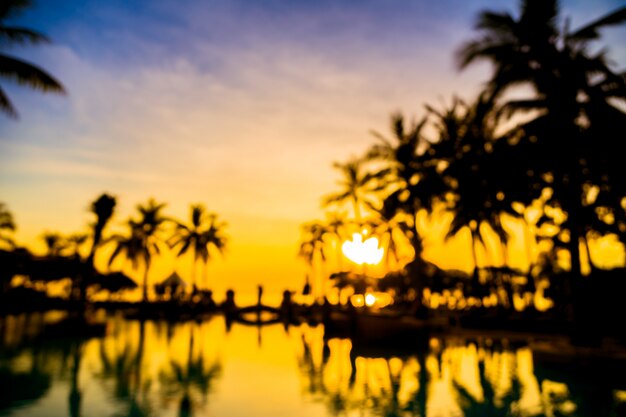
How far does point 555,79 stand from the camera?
15633 millimetres

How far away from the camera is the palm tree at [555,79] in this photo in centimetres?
1516

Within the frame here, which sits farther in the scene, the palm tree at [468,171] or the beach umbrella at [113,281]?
the beach umbrella at [113,281]

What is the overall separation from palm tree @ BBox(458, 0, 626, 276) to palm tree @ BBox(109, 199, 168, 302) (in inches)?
1587

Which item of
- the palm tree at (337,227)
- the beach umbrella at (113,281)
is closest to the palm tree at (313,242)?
the palm tree at (337,227)

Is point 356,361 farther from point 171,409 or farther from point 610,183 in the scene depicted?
point 610,183

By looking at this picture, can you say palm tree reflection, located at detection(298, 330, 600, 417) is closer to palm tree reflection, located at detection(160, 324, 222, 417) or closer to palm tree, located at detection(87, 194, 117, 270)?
palm tree reflection, located at detection(160, 324, 222, 417)

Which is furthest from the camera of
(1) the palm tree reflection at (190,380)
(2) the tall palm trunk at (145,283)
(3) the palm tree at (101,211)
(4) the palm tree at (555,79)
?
(2) the tall palm trunk at (145,283)

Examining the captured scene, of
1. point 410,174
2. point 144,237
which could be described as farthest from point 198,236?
point 410,174

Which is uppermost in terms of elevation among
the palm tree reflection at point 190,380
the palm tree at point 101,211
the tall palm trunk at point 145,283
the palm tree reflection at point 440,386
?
the palm tree at point 101,211

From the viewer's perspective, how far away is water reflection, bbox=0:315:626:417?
10305 mm

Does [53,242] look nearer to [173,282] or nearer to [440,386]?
[173,282]

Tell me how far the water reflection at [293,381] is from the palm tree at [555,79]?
5.09 meters

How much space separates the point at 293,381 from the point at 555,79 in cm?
1435

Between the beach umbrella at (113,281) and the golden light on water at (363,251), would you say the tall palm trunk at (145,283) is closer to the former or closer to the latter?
the beach umbrella at (113,281)
